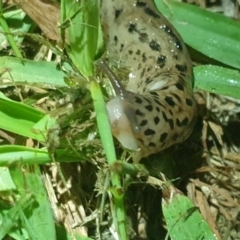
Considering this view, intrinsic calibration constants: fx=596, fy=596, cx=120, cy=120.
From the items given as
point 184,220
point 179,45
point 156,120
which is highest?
point 179,45

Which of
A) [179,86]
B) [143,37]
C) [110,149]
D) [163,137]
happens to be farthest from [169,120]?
[143,37]

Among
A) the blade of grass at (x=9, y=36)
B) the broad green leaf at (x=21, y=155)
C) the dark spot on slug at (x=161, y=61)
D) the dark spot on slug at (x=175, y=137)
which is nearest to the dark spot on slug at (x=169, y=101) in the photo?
the dark spot on slug at (x=175, y=137)

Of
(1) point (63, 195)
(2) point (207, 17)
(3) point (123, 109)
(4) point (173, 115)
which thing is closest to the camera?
(3) point (123, 109)

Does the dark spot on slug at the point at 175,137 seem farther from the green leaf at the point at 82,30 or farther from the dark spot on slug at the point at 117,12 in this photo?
the dark spot on slug at the point at 117,12

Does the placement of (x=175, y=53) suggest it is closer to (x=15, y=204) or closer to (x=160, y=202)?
(x=160, y=202)

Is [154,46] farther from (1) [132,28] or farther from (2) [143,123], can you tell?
(2) [143,123]

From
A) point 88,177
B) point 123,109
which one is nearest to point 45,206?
point 88,177

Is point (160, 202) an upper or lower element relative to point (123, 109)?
lower

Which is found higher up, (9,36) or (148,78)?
(9,36)
